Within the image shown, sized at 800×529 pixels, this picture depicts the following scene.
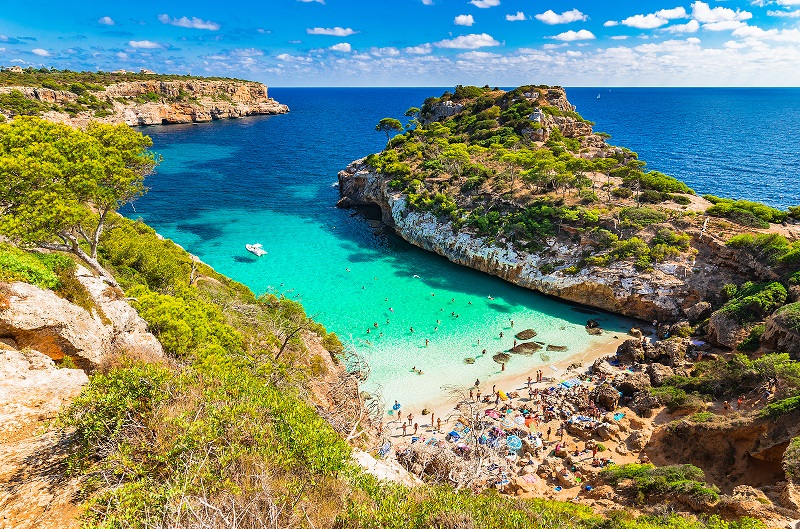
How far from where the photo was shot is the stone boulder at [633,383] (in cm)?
2222

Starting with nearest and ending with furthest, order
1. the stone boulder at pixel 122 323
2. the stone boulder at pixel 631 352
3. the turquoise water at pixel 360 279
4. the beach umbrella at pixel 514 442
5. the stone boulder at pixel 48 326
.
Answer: the stone boulder at pixel 48 326 < the stone boulder at pixel 122 323 < the beach umbrella at pixel 514 442 < the stone boulder at pixel 631 352 < the turquoise water at pixel 360 279

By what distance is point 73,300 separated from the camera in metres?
12.5

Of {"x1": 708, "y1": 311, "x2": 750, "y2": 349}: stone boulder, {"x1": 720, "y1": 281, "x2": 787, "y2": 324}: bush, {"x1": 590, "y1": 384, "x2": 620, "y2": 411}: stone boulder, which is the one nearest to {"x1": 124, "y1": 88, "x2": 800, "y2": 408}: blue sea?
{"x1": 590, "y1": 384, "x2": 620, "y2": 411}: stone boulder

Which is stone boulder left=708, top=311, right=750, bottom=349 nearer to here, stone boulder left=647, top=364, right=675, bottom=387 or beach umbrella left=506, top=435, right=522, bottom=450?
stone boulder left=647, top=364, right=675, bottom=387

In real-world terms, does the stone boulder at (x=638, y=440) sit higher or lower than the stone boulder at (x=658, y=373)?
lower

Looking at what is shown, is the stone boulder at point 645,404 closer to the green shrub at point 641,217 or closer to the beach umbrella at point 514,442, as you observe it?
the beach umbrella at point 514,442

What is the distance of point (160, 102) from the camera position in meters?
116

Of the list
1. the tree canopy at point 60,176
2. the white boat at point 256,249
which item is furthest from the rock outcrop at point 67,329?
the white boat at point 256,249

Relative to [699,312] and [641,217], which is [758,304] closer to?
[699,312]

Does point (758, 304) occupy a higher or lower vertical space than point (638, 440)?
higher

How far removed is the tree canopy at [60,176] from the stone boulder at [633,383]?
26258 mm

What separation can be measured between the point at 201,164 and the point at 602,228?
66735 millimetres

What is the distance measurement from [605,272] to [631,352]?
25.0ft

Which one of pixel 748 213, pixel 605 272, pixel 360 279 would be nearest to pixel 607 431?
pixel 605 272
